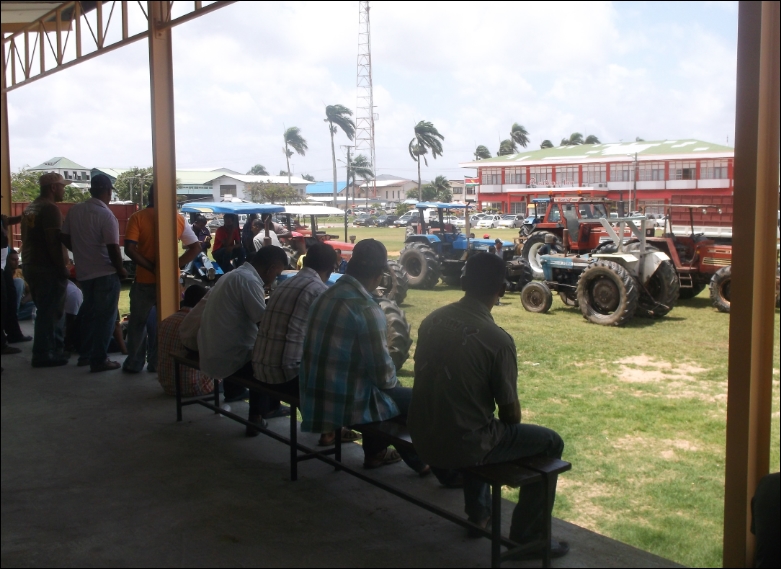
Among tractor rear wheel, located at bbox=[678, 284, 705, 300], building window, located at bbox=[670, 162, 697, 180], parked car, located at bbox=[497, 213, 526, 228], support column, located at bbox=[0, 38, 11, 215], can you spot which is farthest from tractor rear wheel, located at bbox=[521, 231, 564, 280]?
support column, located at bbox=[0, 38, 11, 215]

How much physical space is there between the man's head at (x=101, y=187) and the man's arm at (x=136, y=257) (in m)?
0.38

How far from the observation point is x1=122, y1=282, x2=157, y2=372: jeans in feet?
19.1

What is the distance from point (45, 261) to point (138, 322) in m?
0.86

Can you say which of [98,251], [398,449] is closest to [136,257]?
[98,251]

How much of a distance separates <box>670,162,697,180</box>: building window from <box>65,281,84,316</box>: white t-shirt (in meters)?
14.0

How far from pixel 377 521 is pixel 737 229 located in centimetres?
190

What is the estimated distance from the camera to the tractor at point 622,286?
11.1m

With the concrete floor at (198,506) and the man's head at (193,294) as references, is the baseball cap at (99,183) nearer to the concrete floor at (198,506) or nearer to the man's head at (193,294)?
the man's head at (193,294)

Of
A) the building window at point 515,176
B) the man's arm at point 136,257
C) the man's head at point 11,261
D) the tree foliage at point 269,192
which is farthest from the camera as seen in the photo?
the tree foliage at point 269,192

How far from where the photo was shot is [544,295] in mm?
12281

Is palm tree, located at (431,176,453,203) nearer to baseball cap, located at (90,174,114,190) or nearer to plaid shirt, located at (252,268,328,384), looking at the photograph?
baseball cap, located at (90,174,114,190)

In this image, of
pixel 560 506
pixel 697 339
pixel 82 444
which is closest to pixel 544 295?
pixel 697 339

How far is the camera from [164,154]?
225 inches

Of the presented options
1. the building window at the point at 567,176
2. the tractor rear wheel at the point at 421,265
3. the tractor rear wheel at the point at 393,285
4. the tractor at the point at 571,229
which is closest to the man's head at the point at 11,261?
the tractor rear wheel at the point at 393,285
